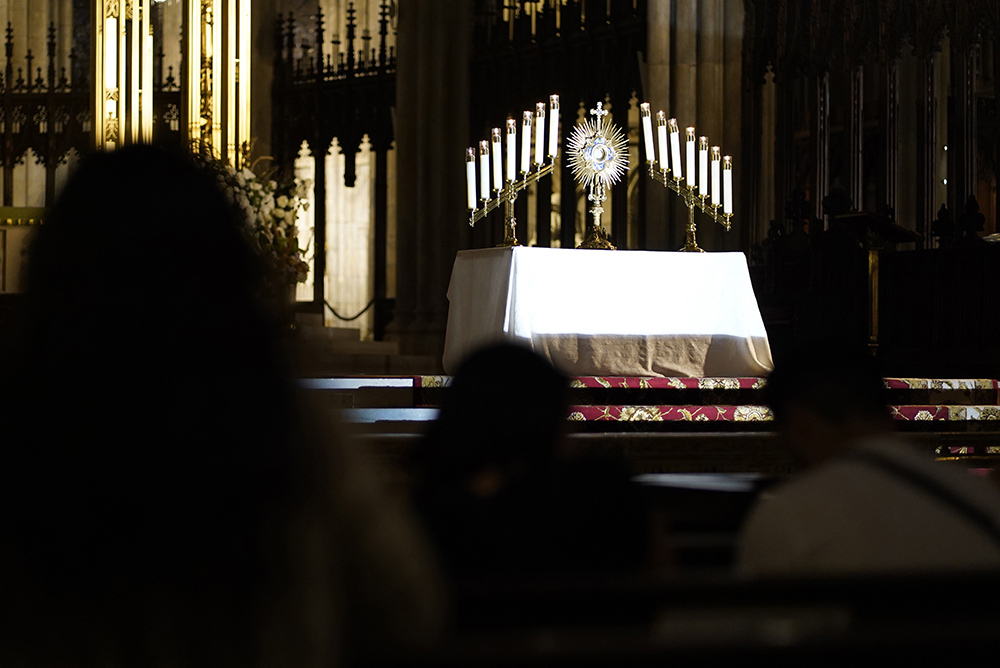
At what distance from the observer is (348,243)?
1405cm

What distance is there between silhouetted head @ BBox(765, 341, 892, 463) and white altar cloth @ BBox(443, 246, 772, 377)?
467 cm

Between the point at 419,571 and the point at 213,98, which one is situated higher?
the point at 213,98

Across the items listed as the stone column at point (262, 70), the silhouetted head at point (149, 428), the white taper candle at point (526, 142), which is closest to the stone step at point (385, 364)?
the stone column at point (262, 70)

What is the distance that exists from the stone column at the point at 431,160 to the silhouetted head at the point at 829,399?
8.67m

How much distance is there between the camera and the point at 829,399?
1.61m

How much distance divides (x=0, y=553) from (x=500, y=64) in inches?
383

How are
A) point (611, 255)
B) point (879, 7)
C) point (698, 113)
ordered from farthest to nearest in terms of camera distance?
point (698, 113) → point (879, 7) → point (611, 255)

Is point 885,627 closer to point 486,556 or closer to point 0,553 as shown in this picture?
point 486,556

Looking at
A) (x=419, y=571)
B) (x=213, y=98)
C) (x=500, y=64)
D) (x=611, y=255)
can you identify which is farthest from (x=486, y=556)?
(x=500, y=64)

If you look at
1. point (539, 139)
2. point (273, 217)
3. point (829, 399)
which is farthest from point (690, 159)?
point (829, 399)

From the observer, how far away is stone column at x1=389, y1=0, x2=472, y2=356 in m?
10.4

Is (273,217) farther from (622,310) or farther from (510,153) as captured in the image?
(622,310)

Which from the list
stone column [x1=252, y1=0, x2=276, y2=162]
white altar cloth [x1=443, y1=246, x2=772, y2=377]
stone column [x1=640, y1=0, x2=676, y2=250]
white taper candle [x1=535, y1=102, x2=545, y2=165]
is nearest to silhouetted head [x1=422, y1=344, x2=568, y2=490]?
white altar cloth [x1=443, y1=246, x2=772, y2=377]

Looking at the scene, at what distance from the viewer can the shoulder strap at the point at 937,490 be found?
1250 millimetres
